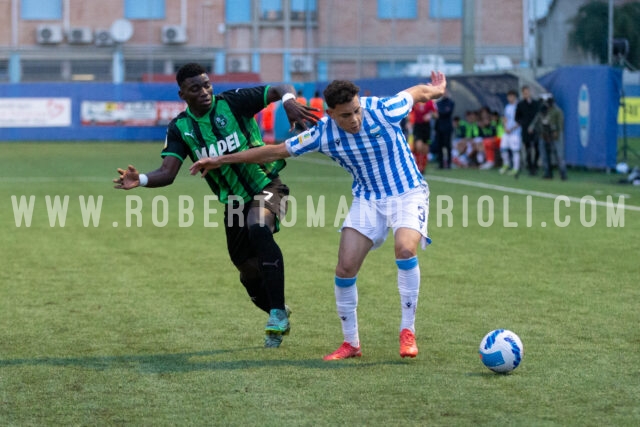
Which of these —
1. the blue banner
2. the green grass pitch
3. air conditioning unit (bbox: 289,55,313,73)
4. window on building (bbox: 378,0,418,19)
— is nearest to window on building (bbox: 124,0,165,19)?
air conditioning unit (bbox: 289,55,313,73)

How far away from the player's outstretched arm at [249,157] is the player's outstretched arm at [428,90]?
997mm

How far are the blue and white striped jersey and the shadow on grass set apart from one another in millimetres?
1147

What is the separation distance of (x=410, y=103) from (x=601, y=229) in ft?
24.9

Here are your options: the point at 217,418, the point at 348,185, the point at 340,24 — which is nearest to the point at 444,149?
the point at 348,185

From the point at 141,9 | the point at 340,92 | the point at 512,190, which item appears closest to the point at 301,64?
the point at 141,9

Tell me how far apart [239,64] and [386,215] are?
42166mm

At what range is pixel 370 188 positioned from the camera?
7.43 meters

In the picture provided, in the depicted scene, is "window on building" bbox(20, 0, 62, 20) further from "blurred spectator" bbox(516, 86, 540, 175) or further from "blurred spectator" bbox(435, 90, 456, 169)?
"blurred spectator" bbox(516, 86, 540, 175)

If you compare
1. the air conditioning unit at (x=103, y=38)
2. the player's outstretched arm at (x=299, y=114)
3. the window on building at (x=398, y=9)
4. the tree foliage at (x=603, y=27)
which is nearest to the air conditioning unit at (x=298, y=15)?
the window on building at (x=398, y=9)

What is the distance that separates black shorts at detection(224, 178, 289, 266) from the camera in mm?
7859

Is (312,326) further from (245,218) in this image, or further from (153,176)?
(153,176)

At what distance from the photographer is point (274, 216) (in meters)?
7.86

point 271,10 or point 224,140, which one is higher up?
point 271,10

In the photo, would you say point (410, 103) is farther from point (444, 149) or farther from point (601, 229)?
point (444, 149)
